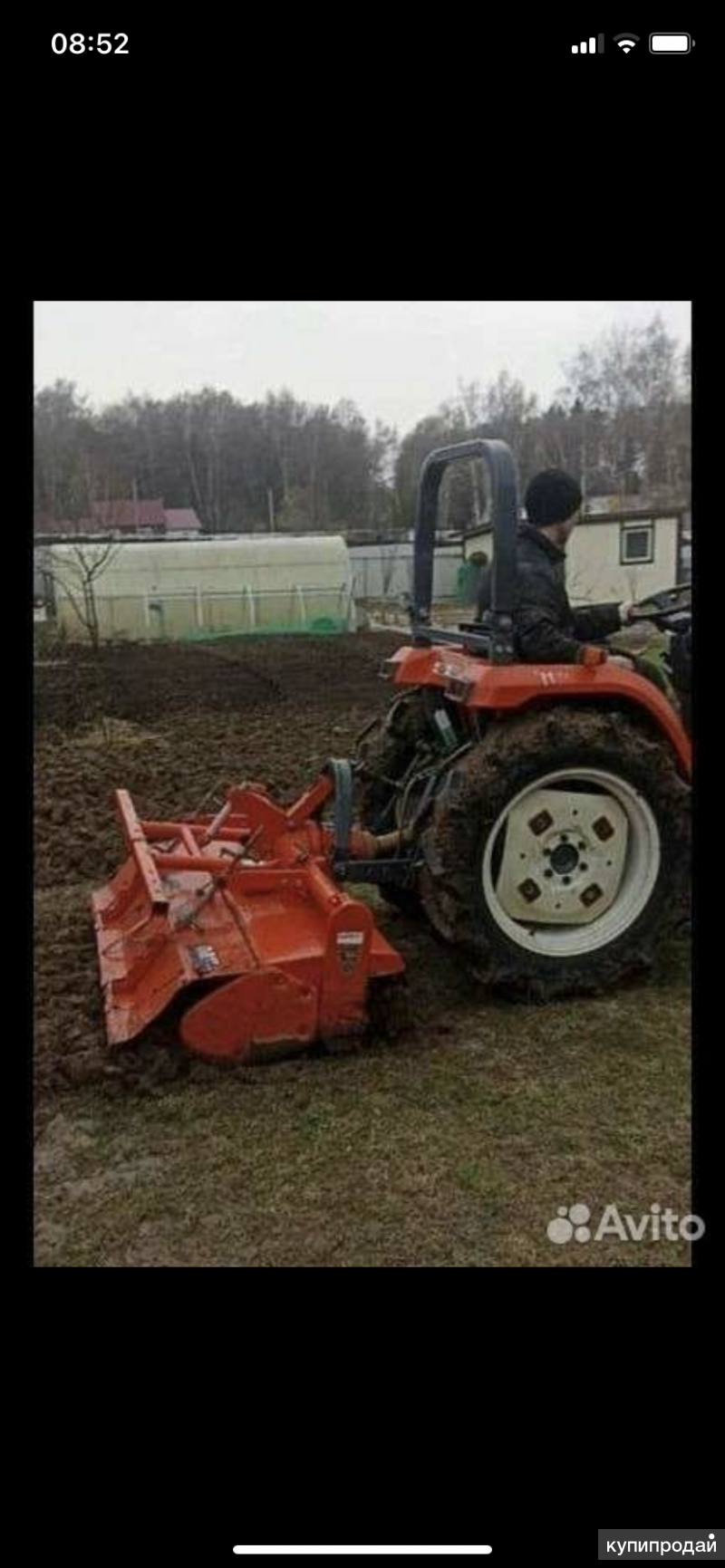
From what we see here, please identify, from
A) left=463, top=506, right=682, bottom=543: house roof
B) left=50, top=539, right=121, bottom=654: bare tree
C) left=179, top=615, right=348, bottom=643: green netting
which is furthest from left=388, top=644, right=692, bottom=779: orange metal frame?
left=179, top=615, right=348, bottom=643: green netting

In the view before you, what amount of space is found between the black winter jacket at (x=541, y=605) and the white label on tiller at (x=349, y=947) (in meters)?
1.12

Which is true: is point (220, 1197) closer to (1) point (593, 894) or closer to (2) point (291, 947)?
(2) point (291, 947)

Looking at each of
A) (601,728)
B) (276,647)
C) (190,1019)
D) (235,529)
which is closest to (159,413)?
(601,728)

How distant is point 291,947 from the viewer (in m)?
3.38

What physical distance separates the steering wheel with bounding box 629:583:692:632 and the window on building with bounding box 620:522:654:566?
46.3ft

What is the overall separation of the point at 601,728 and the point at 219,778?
4521mm

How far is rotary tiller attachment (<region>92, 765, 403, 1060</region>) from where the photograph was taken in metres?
3.28

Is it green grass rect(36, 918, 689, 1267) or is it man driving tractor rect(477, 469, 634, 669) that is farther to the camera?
man driving tractor rect(477, 469, 634, 669)

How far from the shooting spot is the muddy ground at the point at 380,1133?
2.53 meters

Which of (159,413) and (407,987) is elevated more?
(159,413)

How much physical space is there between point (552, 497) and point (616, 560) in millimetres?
16117

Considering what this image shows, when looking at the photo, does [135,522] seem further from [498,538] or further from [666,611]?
[498,538]
